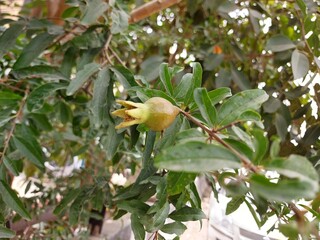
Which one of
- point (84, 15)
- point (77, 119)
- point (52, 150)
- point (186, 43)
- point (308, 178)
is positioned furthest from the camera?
point (52, 150)

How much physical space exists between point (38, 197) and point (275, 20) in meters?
0.85

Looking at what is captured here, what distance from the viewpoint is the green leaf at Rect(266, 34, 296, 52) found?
73 cm

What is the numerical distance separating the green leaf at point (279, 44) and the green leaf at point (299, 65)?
0.06m

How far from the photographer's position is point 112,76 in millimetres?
646

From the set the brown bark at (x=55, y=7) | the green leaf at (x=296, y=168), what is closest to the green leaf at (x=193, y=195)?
the green leaf at (x=296, y=168)

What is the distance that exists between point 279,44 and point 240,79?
0.67 feet

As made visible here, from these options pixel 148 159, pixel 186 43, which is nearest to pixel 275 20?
pixel 186 43

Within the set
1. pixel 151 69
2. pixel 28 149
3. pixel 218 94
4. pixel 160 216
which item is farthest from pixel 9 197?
pixel 151 69

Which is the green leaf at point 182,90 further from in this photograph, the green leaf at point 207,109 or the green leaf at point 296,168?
the green leaf at point 296,168

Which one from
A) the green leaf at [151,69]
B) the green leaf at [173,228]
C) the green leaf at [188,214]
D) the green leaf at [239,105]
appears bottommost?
the green leaf at [151,69]

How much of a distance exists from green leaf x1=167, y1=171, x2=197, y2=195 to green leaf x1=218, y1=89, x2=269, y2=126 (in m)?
0.07

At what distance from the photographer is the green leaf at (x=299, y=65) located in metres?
0.63

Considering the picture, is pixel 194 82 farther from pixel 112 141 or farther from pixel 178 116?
pixel 112 141

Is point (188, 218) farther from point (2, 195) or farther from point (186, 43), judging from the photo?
point (186, 43)
